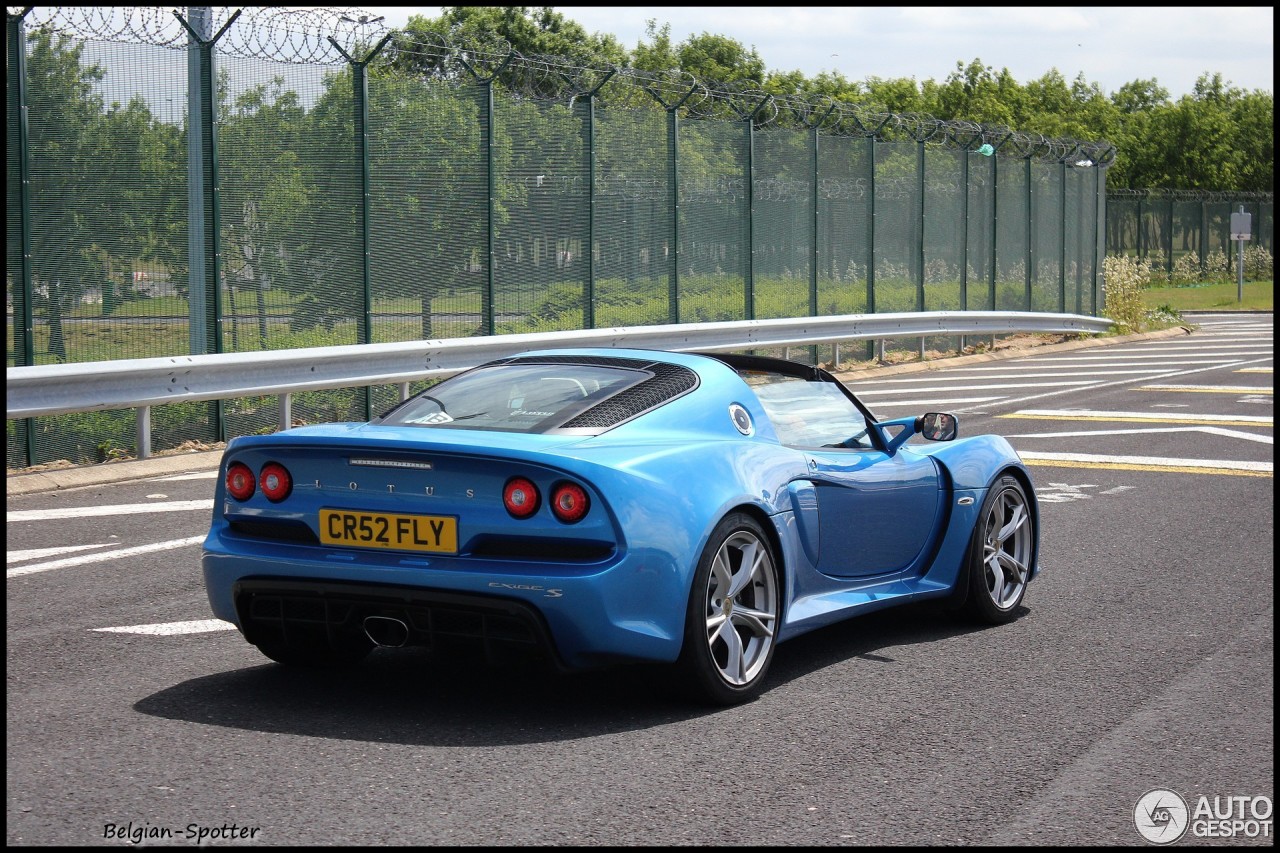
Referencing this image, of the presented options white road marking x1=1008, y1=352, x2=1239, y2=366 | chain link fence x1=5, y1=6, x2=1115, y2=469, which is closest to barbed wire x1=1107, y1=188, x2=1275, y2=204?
white road marking x1=1008, y1=352, x2=1239, y2=366

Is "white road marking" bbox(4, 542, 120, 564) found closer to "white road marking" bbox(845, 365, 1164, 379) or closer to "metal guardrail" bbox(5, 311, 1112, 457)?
"metal guardrail" bbox(5, 311, 1112, 457)

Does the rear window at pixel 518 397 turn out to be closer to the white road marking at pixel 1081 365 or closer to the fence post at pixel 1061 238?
the white road marking at pixel 1081 365

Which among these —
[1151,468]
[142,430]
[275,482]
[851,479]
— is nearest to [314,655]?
[275,482]

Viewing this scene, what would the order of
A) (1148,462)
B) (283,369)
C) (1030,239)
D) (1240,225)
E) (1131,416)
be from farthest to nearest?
(1240,225) → (1030,239) → (1131,416) → (283,369) → (1148,462)

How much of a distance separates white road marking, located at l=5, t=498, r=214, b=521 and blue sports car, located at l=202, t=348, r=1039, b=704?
4.29m

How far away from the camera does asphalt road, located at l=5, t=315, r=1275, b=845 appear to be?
4.30 meters

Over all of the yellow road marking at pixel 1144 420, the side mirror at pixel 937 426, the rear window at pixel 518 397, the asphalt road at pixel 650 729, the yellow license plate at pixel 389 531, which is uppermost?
the rear window at pixel 518 397

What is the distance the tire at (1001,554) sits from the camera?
693cm

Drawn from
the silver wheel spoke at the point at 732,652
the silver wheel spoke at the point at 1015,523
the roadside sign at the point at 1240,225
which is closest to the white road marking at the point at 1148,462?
the silver wheel spoke at the point at 1015,523

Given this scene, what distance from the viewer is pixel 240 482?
562cm

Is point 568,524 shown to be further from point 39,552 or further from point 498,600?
point 39,552

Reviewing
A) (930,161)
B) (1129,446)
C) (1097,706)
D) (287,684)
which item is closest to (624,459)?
(287,684)

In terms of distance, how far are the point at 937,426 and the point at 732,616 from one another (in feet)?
5.23

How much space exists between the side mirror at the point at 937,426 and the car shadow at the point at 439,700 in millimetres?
969
